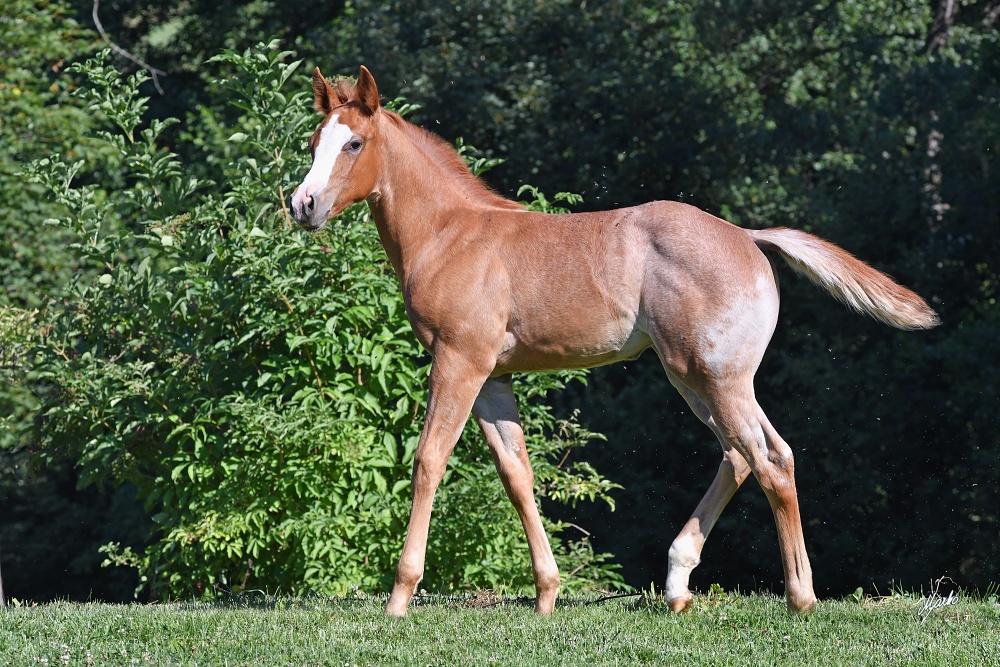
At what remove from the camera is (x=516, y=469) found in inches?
226

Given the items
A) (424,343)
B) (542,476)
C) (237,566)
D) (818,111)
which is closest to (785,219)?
(818,111)

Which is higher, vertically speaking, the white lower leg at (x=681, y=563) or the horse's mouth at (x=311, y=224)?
the horse's mouth at (x=311, y=224)

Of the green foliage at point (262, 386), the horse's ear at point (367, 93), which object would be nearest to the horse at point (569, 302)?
the horse's ear at point (367, 93)

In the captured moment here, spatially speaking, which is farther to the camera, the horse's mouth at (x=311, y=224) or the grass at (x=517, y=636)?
the horse's mouth at (x=311, y=224)

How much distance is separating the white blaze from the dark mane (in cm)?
43

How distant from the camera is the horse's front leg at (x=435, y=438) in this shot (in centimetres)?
537

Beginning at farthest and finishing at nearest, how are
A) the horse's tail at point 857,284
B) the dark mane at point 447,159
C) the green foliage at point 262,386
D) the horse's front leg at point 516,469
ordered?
the green foliage at point 262,386 < the dark mane at point 447,159 < the horse's front leg at point 516,469 < the horse's tail at point 857,284

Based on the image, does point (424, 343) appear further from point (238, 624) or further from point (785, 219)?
point (785, 219)

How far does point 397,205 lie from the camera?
19.0ft

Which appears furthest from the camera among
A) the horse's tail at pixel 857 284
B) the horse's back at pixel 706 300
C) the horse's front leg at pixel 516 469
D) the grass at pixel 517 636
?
the horse's front leg at pixel 516 469

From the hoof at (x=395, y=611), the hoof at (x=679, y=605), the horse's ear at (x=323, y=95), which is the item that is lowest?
the hoof at (x=395, y=611)

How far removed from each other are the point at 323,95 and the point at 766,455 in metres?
2.86

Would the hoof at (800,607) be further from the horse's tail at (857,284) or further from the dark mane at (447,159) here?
the dark mane at (447,159)

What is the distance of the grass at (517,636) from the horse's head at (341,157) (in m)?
1.93
